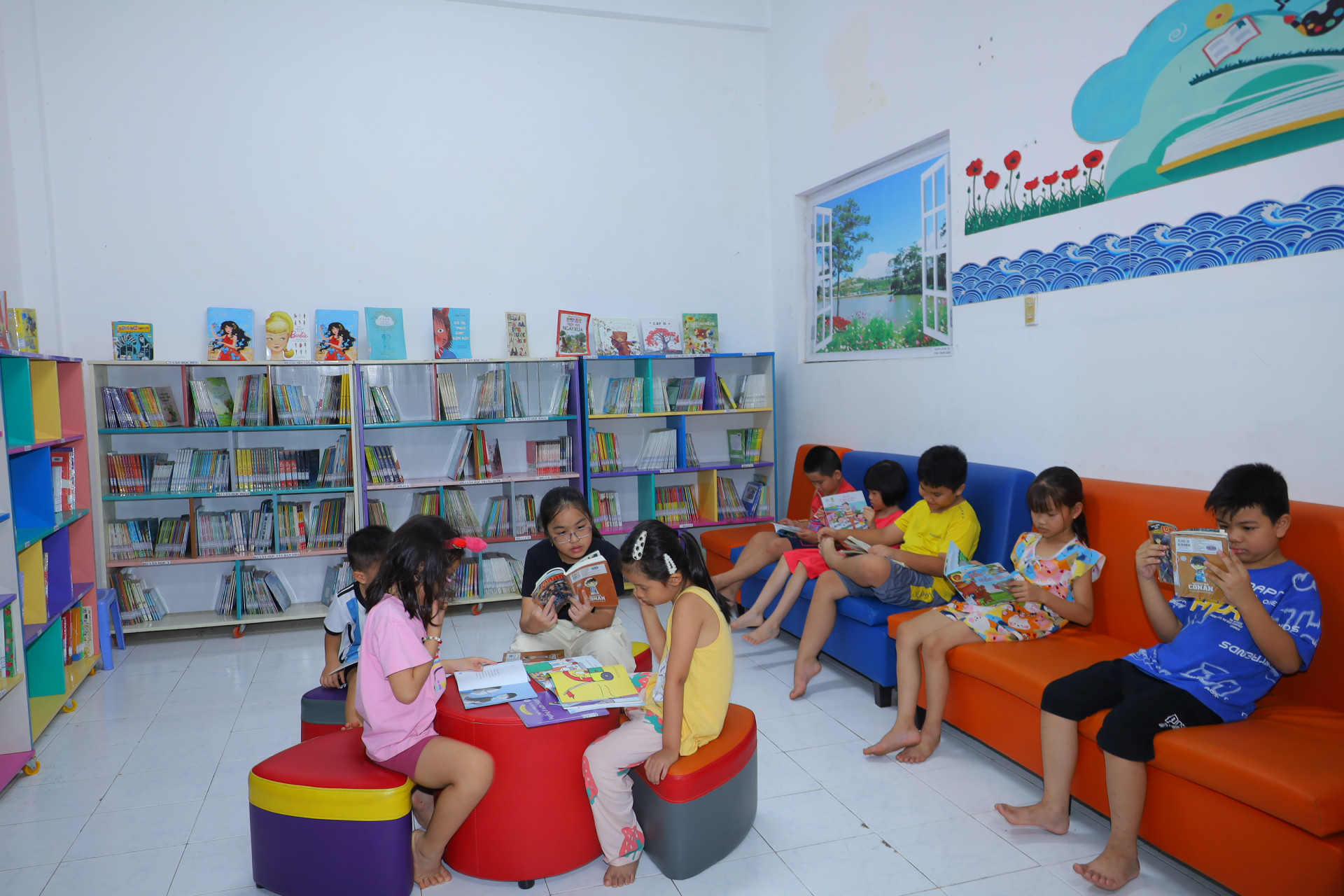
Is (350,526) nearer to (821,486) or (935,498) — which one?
(821,486)

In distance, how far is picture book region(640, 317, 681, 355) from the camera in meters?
5.73

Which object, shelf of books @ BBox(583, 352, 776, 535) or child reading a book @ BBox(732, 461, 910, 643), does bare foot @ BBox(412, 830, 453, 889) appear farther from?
shelf of books @ BBox(583, 352, 776, 535)

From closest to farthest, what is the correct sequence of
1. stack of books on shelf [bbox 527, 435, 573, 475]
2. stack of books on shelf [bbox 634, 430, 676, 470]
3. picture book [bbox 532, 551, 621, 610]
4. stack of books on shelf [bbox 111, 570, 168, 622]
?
picture book [bbox 532, 551, 621, 610] → stack of books on shelf [bbox 111, 570, 168, 622] → stack of books on shelf [bbox 527, 435, 573, 475] → stack of books on shelf [bbox 634, 430, 676, 470]

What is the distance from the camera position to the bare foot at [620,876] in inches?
89.9

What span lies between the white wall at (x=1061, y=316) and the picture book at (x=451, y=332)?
2.34 m

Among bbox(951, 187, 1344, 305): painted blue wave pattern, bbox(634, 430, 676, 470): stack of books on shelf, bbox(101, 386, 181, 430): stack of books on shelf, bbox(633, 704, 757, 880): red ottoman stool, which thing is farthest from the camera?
bbox(634, 430, 676, 470): stack of books on shelf

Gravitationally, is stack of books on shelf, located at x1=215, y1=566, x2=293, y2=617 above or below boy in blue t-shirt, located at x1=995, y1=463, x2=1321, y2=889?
below

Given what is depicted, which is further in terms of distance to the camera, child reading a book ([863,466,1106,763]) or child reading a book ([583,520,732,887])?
child reading a book ([863,466,1106,763])

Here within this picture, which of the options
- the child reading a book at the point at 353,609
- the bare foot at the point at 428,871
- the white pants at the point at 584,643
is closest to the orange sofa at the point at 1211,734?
the white pants at the point at 584,643

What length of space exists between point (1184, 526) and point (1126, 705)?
0.78 m

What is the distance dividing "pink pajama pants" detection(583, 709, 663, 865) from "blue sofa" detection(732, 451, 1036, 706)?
4.65ft

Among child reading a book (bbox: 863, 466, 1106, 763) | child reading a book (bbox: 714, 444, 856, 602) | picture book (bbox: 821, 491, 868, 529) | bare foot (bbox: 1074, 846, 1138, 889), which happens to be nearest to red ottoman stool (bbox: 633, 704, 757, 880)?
child reading a book (bbox: 863, 466, 1106, 763)

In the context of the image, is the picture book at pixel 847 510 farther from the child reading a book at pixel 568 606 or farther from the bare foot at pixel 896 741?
the child reading a book at pixel 568 606

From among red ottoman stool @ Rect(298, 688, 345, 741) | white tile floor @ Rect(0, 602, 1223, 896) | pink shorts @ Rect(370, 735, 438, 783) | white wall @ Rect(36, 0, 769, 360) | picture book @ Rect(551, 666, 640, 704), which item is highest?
white wall @ Rect(36, 0, 769, 360)
